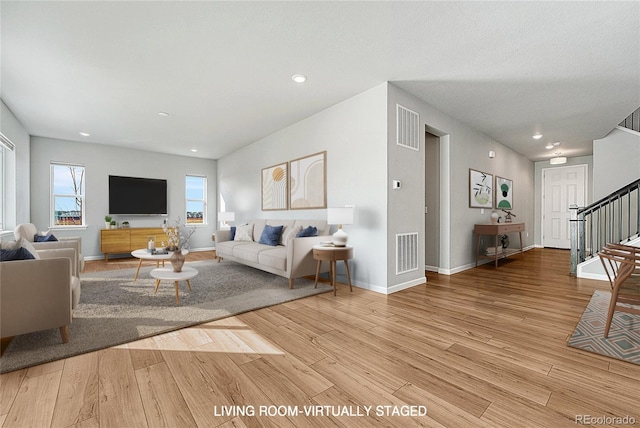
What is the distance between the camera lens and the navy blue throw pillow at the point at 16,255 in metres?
2.07

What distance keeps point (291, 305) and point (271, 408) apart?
5.48 feet

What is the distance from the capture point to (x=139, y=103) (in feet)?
13.8

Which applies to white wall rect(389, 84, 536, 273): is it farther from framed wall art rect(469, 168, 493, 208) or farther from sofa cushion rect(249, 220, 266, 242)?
sofa cushion rect(249, 220, 266, 242)

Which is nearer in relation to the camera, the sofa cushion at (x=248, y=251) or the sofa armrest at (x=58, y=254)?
the sofa armrest at (x=58, y=254)

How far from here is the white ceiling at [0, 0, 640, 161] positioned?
231cm

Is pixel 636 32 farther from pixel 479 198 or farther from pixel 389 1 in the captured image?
pixel 479 198

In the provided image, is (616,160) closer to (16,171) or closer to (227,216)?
(227,216)

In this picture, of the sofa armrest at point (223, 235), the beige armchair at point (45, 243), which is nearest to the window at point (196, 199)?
the sofa armrest at point (223, 235)

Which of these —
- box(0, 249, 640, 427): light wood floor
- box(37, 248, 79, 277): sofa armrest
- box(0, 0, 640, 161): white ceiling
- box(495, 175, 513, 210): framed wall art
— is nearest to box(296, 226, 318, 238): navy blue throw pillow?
box(0, 249, 640, 427): light wood floor

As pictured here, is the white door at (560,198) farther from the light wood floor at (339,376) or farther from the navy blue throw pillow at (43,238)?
the navy blue throw pillow at (43,238)

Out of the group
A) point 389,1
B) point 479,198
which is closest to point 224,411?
point 389,1

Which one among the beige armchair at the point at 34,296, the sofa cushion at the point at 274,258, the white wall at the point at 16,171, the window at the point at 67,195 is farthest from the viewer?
the window at the point at 67,195

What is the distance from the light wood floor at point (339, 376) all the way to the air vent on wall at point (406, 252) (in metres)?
1.06

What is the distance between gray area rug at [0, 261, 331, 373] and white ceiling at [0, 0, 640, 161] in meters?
2.62
